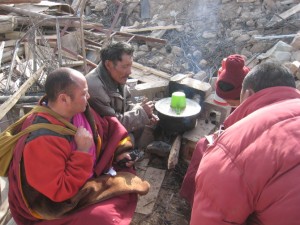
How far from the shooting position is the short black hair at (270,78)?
2.09m

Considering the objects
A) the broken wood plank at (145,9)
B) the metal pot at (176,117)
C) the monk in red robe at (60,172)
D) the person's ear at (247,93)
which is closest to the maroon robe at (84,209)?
the monk in red robe at (60,172)

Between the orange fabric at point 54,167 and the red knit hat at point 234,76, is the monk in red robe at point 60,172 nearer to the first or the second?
the orange fabric at point 54,167

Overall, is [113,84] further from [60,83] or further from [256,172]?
[256,172]

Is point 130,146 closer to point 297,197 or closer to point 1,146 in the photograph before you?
point 1,146

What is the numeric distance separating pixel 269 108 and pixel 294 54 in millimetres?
5577

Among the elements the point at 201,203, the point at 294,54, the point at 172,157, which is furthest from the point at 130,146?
the point at 294,54

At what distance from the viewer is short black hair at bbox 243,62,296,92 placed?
2092mm

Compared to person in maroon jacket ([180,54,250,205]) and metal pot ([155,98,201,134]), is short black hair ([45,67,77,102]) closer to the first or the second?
→ person in maroon jacket ([180,54,250,205])

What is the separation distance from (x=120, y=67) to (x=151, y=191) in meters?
1.55

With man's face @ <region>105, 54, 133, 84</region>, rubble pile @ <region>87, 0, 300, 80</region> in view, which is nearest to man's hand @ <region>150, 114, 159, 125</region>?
man's face @ <region>105, 54, 133, 84</region>

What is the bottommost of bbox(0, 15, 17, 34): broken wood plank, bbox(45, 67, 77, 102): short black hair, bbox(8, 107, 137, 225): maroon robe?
bbox(8, 107, 137, 225): maroon robe

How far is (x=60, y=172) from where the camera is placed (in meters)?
2.45

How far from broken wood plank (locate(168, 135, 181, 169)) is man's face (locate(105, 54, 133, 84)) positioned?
1120 mm

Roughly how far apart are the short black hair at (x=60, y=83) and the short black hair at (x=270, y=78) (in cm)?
141
